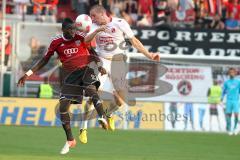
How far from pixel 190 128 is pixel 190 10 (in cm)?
512

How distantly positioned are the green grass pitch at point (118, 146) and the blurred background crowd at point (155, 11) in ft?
19.2

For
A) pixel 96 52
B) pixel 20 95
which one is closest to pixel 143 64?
pixel 20 95

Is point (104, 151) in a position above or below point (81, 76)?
below

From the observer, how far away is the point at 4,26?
26125 millimetres

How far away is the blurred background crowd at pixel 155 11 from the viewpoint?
94.0 ft

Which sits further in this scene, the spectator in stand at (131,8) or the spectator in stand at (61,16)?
the spectator in stand at (131,8)

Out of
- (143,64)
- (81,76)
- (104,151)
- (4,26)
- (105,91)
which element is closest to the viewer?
(81,76)

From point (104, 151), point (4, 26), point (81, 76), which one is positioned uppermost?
point (4, 26)

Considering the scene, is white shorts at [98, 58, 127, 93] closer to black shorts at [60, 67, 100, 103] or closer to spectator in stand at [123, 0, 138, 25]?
black shorts at [60, 67, 100, 103]

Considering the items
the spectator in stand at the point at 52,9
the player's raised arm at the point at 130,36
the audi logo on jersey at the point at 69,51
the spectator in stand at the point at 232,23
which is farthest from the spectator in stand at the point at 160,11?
the audi logo on jersey at the point at 69,51

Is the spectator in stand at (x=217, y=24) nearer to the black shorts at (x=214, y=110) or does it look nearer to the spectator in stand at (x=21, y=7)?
the black shorts at (x=214, y=110)

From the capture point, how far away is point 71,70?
16.0 metres

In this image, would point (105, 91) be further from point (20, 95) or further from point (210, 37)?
point (210, 37)

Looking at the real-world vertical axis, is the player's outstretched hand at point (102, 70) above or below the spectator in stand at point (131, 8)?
below
